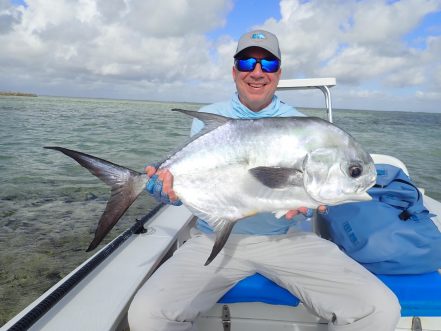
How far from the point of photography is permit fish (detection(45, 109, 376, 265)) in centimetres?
203

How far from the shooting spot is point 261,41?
264 cm

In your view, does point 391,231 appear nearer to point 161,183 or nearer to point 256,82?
point 256,82

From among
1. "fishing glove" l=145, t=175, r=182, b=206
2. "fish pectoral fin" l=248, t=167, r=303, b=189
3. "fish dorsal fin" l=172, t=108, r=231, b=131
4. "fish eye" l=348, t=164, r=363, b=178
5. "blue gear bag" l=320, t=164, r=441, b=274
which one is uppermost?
"fish dorsal fin" l=172, t=108, r=231, b=131

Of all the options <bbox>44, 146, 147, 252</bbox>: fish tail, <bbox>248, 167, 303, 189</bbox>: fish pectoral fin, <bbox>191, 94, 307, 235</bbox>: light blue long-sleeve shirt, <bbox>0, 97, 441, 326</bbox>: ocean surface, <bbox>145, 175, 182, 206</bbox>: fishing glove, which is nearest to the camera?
<bbox>248, 167, 303, 189</bbox>: fish pectoral fin

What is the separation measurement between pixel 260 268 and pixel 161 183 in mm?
898

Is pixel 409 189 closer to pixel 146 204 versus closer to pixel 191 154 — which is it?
pixel 191 154

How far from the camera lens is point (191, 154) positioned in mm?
2209

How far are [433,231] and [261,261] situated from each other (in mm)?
1144

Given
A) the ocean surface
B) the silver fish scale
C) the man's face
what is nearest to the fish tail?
the silver fish scale

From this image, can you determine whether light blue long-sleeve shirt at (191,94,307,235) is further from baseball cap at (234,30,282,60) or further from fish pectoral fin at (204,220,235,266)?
fish pectoral fin at (204,220,235,266)

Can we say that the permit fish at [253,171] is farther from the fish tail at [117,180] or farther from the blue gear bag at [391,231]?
the blue gear bag at [391,231]

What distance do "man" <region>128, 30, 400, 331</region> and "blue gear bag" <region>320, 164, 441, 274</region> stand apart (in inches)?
6.4

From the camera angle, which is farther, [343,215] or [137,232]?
[137,232]

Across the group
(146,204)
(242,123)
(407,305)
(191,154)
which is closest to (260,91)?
(242,123)
